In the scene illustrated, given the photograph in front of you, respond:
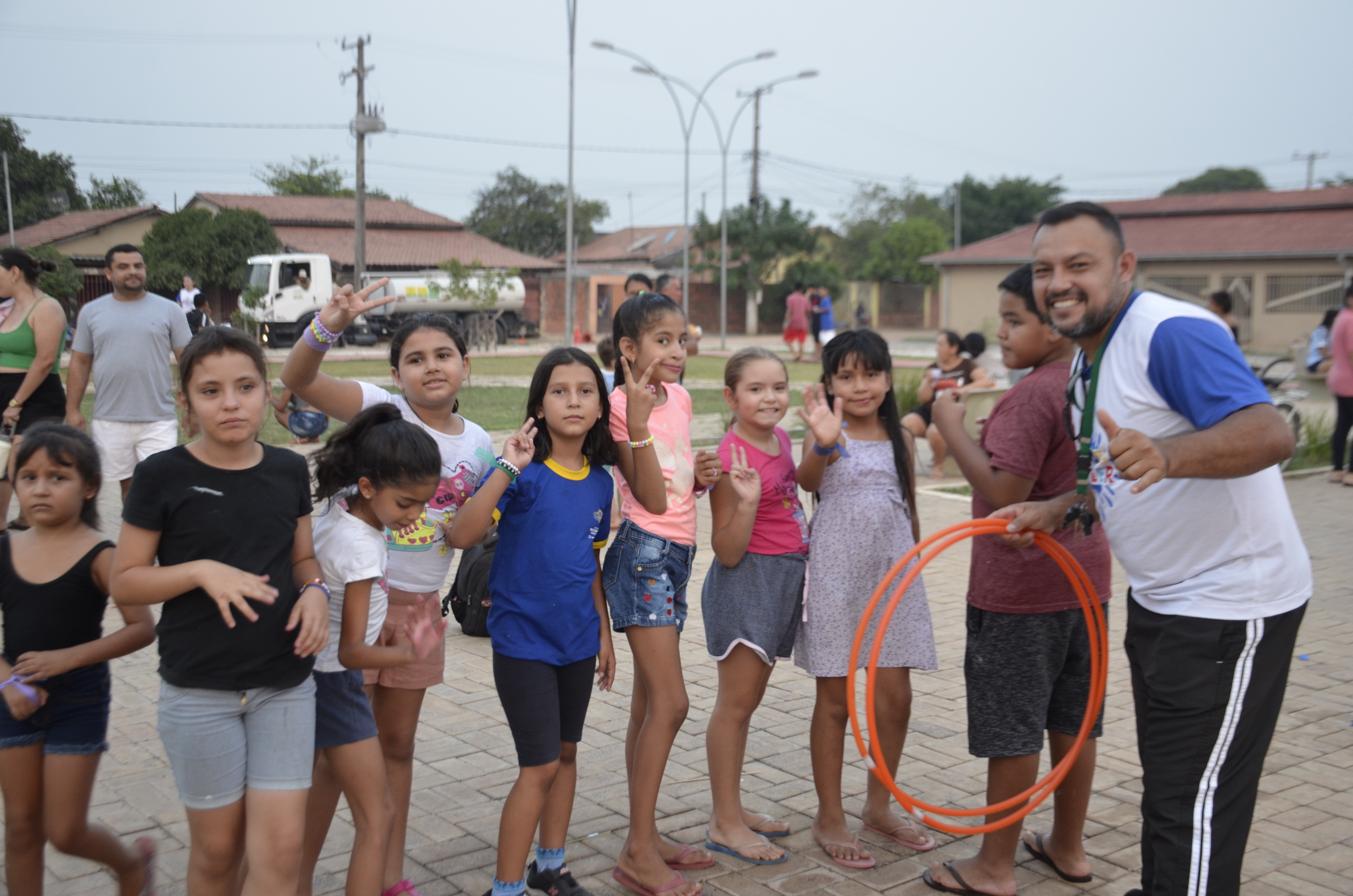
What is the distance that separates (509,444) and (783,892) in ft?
5.65

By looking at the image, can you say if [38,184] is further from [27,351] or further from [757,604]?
[757,604]

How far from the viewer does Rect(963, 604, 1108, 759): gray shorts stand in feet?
11.4

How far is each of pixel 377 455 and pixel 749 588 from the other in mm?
1397

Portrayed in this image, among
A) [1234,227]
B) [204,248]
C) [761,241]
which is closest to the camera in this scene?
[204,248]

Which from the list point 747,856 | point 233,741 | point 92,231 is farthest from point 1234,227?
point 233,741

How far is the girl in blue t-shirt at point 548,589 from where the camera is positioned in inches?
127

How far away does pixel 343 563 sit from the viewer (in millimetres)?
2967

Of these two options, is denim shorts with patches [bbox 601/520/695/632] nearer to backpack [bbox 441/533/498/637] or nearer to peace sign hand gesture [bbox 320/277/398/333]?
peace sign hand gesture [bbox 320/277/398/333]

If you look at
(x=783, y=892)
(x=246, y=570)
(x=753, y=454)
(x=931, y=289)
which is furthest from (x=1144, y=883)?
(x=931, y=289)

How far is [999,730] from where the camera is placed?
3488mm

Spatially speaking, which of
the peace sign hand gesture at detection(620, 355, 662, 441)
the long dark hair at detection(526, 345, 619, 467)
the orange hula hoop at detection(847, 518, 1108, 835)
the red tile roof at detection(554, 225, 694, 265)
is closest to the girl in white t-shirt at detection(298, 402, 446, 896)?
the long dark hair at detection(526, 345, 619, 467)

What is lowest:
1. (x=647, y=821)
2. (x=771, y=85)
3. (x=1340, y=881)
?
(x=1340, y=881)

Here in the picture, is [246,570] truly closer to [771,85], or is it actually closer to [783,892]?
[783,892]

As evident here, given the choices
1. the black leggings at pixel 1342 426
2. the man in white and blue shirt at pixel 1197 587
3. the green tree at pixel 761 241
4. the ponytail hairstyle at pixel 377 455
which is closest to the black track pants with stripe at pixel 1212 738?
the man in white and blue shirt at pixel 1197 587
